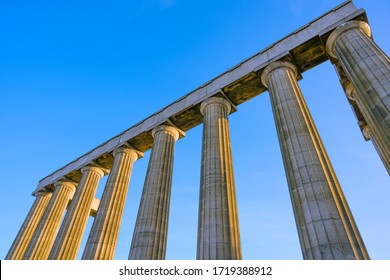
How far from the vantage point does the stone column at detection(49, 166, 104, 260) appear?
3691 centimetres

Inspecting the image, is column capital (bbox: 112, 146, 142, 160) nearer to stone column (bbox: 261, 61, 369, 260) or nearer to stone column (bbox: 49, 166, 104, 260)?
stone column (bbox: 49, 166, 104, 260)

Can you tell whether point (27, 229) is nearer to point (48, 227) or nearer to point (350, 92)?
point (48, 227)

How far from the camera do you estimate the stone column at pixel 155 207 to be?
91.7 feet

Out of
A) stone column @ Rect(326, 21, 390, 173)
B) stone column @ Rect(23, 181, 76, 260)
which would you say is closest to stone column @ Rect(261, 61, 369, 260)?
stone column @ Rect(326, 21, 390, 173)

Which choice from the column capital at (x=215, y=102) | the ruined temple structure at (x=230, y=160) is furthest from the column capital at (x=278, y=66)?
the column capital at (x=215, y=102)

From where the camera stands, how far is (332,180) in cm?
2114

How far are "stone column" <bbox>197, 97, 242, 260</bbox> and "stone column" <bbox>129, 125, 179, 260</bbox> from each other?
235 inches

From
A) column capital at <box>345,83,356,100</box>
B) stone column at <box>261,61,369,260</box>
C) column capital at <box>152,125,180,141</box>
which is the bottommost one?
stone column at <box>261,61,369,260</box>

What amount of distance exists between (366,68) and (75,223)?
40.2m

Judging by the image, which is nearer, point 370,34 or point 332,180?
point 332,180

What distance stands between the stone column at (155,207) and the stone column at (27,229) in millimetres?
27509
